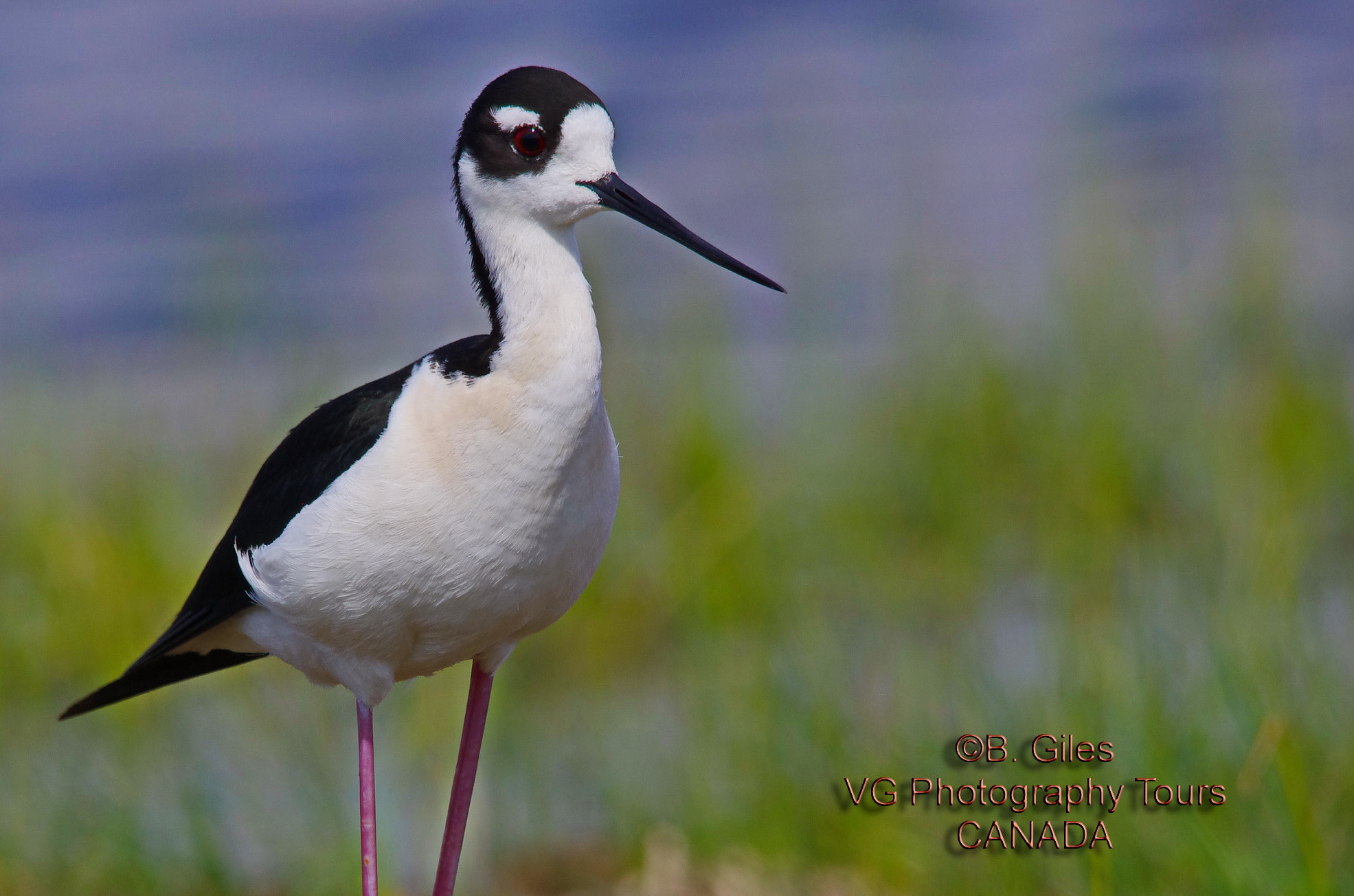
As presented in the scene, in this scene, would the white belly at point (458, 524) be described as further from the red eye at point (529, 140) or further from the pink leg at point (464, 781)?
the red eye at point (529, 140)

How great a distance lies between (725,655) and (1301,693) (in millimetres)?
Result: 1675

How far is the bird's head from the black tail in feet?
3.47

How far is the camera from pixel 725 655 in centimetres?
449

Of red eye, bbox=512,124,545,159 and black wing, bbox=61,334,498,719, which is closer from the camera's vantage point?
red eye, bbox=512,124,545,159

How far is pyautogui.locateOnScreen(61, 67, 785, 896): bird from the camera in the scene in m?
2.22

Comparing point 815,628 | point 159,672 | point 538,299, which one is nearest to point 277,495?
point 159,672

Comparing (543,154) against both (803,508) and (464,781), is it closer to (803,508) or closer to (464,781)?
(464,781)

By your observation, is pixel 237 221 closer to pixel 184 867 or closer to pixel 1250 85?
pixel 184 867

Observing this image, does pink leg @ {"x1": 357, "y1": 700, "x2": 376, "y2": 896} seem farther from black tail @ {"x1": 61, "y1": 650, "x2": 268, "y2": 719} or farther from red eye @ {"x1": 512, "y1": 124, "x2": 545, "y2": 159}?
red eye @ {"x1": 512, "y1": 124, "x2": 545, "y2": 159}

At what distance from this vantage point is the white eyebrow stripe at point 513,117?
2303mm

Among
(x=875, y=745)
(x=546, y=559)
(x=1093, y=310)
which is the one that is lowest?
(x=875, y=745)

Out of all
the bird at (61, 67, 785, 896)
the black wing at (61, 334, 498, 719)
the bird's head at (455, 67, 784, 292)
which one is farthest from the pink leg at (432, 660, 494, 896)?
the bird's head at (455, 67, 784, 292)

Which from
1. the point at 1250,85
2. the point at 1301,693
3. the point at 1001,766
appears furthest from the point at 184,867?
the point at 1250,85

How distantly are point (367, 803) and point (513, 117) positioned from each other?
117cm
